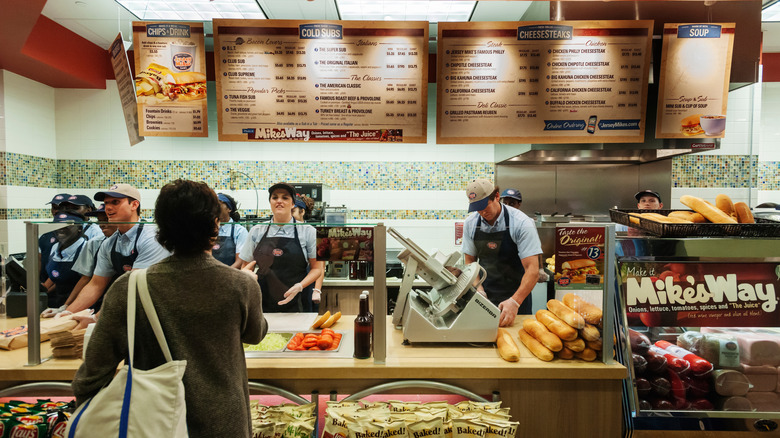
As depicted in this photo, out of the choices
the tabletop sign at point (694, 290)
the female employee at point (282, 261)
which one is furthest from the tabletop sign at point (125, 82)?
the tabletop sign at point (694, 290)

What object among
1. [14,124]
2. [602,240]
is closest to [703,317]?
[602,240]

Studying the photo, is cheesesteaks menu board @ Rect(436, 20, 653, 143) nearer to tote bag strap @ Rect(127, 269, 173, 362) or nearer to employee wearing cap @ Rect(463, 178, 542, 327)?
employee wearing cap @ Rect(463, 178, 542, 327)

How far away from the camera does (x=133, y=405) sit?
1.21 metres

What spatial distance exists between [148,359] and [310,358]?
765mm

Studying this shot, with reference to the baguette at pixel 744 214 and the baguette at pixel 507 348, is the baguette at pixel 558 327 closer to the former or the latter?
the baguette at pixel 507 348

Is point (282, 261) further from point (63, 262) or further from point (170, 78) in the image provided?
point (170, 78)

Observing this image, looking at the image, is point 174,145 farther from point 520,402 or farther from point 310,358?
point 520,402

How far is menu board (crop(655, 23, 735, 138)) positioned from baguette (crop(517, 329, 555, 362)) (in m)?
1.76

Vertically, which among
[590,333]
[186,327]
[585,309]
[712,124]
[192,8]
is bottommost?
[590,333]

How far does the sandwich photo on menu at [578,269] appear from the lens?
186 centimetres

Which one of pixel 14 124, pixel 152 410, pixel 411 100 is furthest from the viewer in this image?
pixel 14 124

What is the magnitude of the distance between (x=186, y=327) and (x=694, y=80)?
3336 mm

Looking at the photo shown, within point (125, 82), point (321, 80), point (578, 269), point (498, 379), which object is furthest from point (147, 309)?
point (125, 82)

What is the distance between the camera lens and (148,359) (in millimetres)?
1300
